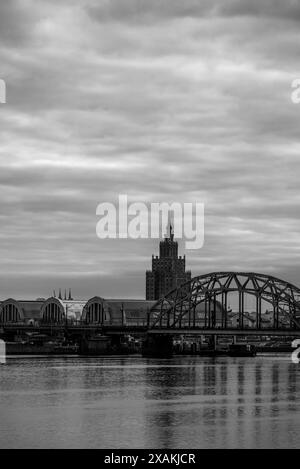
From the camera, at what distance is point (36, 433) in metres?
71.5

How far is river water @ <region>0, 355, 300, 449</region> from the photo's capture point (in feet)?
226

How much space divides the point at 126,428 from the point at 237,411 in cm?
1545

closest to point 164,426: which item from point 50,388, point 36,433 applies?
point 36,433

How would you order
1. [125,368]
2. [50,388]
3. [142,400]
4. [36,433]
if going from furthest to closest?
[125,368] → [50,388] → [142,400] → [36,433]

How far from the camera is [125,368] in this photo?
522ft

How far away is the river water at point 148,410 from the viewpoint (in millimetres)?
69000

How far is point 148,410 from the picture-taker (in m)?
87.1

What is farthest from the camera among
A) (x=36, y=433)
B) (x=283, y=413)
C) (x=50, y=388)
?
(x=50, y=388)

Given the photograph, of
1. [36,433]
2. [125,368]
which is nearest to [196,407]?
[36,433]

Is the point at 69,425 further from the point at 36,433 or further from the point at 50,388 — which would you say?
the point at 50,388

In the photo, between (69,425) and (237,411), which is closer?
(69,425)
